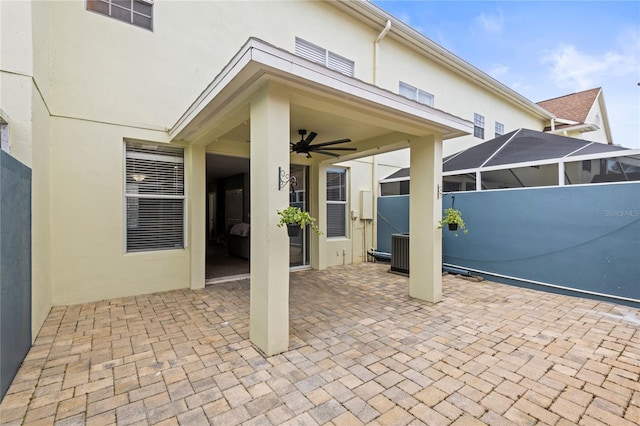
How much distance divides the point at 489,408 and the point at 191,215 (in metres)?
4.76

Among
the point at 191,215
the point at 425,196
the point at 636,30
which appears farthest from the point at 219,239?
the point at 636,30

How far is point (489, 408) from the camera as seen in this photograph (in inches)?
79.4

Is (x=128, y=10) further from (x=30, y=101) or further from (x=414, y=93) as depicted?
(x=414, y=93)

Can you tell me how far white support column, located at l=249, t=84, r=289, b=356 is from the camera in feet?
8.95

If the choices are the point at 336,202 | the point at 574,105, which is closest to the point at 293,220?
the point at 336,202

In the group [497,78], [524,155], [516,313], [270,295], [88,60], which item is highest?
[497,78]

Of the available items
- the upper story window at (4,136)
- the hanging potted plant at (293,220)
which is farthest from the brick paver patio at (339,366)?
the upper story window at (4,136)

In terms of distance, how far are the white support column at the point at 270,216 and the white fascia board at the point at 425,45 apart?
5614mm

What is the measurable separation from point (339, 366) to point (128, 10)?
6.05 meters

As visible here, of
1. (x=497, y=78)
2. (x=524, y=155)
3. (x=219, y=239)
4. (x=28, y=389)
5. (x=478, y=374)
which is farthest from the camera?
(x=219, y=239)

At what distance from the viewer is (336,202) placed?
285 inches

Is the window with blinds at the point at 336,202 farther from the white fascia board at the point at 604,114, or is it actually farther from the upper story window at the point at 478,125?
the white fascia board at the point at 604,114

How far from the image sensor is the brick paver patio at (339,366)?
1.97 meters

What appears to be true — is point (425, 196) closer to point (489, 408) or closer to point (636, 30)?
point (489, 408)
